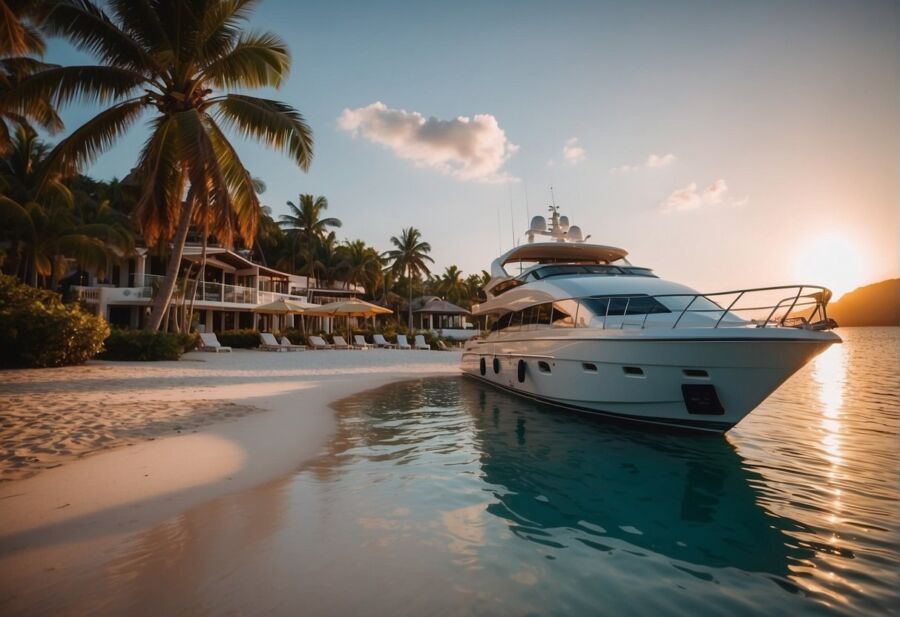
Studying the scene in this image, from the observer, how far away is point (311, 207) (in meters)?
46.7

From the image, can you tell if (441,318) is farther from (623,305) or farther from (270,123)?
(623,305)

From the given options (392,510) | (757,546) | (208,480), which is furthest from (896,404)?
(208,480)

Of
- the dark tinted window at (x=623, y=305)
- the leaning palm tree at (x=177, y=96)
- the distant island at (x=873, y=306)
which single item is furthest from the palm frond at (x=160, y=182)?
the distant island at (x=873, y=306)

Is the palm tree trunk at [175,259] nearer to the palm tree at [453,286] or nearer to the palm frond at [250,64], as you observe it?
the palm frond at [250,64]

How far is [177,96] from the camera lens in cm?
1328

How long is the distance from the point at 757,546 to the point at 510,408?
650 centimetres

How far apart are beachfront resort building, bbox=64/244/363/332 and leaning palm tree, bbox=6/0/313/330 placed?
39.3ft

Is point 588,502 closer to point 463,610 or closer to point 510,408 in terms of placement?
point 463,610

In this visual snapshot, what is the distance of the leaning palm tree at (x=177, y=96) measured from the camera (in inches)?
474

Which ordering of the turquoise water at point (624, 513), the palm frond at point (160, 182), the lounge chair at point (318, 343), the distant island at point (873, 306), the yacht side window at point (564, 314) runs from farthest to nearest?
1. the distant island at point (873, 306)
2. the lounge chair at point (318, 343)
3. the palm frond at point (160, 182)
4. the yacht side window at point (564, 314)
5. the turquoise water at point (624, 513)

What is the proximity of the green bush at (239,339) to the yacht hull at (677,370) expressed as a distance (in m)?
21.9

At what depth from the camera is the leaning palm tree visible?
39.5 feet

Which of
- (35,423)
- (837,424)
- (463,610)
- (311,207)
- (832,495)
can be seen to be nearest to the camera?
(463,610)

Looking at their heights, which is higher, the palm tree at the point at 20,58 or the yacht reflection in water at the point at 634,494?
the palm tree at the point at 20,58
